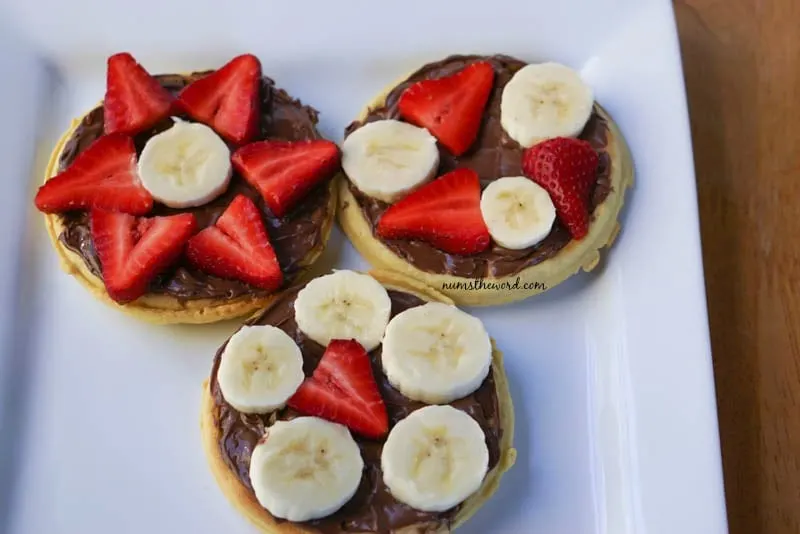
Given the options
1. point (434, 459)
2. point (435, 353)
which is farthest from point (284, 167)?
point (434, 459)

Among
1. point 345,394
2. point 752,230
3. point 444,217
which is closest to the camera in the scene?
point 345,394

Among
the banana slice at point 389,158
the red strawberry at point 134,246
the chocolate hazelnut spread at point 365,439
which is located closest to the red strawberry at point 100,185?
the red strawberry at point 134,246

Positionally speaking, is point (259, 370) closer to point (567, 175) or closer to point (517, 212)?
point (517, 212)

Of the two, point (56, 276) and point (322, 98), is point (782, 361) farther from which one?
point (56, 276)

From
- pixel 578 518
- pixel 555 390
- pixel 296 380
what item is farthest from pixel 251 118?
pixel 578 518

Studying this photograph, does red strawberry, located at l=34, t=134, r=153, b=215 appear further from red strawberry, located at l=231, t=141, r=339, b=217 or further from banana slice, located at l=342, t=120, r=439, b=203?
banana slice, located at l=342, t=120, r=439, b=203

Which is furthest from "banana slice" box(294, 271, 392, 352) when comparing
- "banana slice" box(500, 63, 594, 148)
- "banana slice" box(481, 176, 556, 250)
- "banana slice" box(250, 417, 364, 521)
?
"banana slice" box(500, 63, 594, 148)
